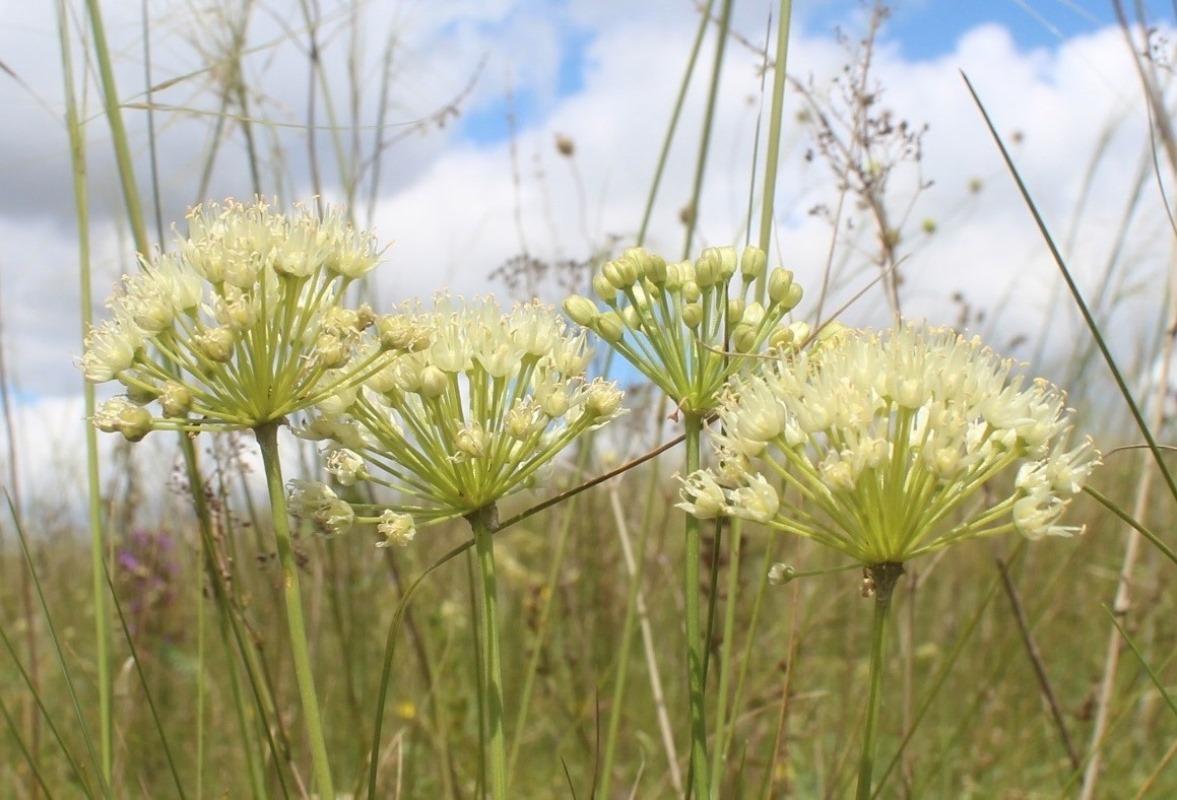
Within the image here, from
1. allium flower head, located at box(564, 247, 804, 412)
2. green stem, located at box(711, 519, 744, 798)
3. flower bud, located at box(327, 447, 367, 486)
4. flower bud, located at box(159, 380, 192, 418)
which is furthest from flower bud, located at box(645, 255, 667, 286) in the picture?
flower bud, located at box(159, 380, 192, 418)

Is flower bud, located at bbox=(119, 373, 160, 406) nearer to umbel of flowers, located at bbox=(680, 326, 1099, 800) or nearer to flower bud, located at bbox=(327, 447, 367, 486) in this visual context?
flower bud, located at bbox=(327, 447, 367, 486)

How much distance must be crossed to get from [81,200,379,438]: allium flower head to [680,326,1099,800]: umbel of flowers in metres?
0.52

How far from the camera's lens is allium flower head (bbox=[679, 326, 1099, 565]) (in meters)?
1.21

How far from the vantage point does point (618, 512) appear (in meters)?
2.77

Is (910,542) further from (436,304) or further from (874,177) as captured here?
(874,177)

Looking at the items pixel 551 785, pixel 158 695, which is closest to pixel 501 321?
pixel 551 785

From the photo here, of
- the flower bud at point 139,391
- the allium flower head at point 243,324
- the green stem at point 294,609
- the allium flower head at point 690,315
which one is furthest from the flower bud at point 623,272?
the flower bud at point 139,391

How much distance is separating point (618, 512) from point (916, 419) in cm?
147

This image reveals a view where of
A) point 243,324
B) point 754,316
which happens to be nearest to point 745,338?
point 754,316

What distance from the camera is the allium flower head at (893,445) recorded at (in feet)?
3.98

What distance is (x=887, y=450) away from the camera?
121 centimetres

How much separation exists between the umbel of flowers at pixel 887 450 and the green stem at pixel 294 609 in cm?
49

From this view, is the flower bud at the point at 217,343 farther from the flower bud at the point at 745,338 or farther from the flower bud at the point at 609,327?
the flower bud at the point at 745,338

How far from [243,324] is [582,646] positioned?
2866 mm
